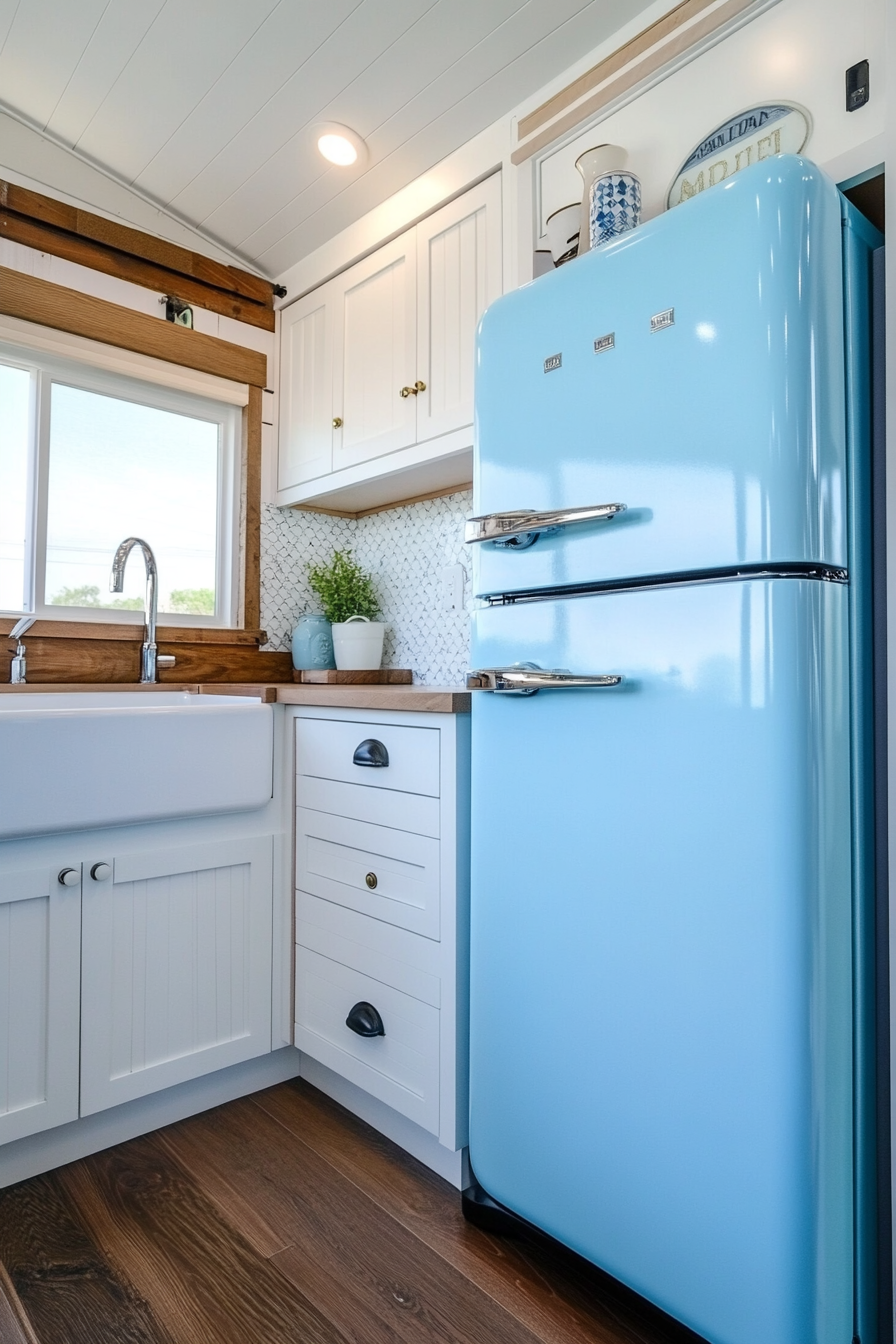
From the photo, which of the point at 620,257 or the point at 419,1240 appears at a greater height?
the point at 620,257

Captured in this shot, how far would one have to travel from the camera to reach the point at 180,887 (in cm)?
166

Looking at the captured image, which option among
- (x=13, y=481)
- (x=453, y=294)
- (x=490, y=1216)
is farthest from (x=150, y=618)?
(x=490, y=1216)

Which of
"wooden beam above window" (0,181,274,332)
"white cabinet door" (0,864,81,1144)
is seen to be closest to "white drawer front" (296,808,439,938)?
"white cabinet door" (0,864,81,1144)

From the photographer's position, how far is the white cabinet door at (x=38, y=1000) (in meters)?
1.43

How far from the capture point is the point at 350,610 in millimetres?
2510

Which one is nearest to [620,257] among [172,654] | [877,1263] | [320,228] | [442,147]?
[442,147]

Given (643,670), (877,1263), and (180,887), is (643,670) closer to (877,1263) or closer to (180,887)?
(877,1263)

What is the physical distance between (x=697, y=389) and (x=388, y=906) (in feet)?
3.45

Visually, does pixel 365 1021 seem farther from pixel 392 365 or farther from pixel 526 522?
pixel 392 365

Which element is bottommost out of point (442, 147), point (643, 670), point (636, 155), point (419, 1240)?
point (419, 1240)

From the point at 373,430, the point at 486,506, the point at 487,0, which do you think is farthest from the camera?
the point at 373,430

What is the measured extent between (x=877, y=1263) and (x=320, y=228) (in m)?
2.57

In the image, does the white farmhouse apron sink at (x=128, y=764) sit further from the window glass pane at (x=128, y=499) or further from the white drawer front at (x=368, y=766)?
the window glass pane at (x=128, y=499)

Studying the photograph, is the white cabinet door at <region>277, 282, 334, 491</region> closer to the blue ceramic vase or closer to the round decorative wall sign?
the blue ceramic vase
